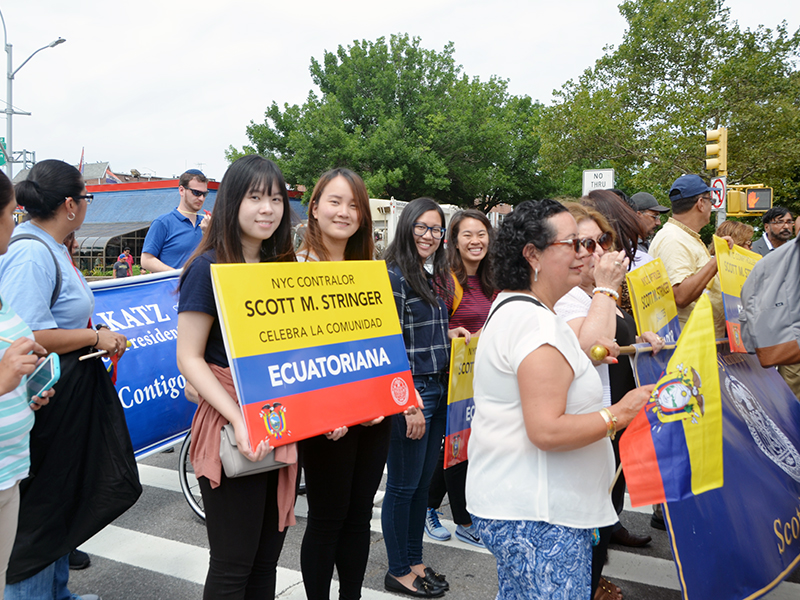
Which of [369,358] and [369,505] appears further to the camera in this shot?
[369,505]

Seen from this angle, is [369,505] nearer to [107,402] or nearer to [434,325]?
[434,325]

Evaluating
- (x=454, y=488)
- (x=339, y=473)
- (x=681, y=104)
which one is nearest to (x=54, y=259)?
(x=339, y=473)

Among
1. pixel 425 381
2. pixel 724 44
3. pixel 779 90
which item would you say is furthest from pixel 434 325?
pixel 724 44

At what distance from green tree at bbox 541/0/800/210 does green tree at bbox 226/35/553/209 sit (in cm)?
789

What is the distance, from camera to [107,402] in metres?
2.85

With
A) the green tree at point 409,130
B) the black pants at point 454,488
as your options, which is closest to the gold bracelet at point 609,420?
the black pants at point 454,488

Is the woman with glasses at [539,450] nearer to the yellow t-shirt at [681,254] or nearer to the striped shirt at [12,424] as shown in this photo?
the striped shirt at [12,424]

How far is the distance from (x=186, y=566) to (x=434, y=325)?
2.14 metres

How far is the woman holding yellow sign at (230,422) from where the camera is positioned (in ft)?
6.73

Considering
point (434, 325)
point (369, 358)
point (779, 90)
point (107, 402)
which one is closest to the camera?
point (369, 358)

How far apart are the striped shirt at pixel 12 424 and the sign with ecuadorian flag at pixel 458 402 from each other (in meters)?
2.11

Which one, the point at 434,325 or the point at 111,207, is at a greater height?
the point at 111,207

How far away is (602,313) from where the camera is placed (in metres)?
2.56

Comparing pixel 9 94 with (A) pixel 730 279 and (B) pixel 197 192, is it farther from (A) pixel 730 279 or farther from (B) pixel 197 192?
(A) pixel 730 279
